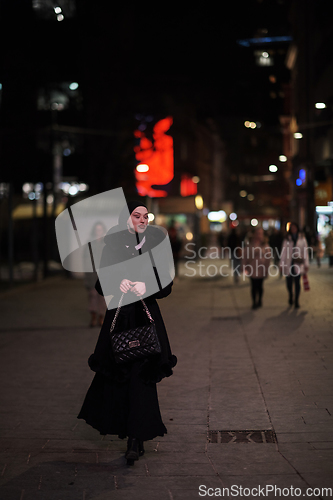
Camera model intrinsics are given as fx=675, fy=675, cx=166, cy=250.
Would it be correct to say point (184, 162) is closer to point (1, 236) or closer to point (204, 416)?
point (1, 236)

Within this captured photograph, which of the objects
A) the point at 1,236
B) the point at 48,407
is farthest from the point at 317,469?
the point at 1,236

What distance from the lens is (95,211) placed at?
27.2m

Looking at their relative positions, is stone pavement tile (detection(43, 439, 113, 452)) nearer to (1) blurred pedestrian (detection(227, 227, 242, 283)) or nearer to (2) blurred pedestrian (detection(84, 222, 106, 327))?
(2) blurred pedestrian (detection(84, 222, 106, 327))

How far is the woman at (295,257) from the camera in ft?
46.0

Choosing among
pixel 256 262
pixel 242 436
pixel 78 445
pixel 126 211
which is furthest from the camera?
pixel 256 262

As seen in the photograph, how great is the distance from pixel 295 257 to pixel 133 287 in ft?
31.8

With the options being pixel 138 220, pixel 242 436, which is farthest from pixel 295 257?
pixel 138 220

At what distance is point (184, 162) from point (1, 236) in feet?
104

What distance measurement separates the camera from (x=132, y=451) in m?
4.78

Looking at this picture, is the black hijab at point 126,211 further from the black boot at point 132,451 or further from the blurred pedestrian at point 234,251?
the blurred pedestrian at point 234,251

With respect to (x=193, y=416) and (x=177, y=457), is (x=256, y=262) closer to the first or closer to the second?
(x=193, y=416)

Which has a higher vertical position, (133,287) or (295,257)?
(133,287)

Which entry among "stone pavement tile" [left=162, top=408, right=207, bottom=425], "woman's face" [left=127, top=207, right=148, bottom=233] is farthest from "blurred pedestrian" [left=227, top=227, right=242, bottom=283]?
"woman's face" [left=127, top=207, right=148, bottom=233]

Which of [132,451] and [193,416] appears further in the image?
[193,416]
